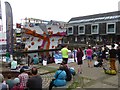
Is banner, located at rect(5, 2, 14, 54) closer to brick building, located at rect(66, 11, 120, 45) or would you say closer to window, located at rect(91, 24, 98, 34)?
brick building, located at rect(66, 11, 120, 45)

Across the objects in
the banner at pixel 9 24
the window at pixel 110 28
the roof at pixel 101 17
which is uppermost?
the roof at pixel 101 17

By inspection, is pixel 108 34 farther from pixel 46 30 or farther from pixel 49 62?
pixel 49 62

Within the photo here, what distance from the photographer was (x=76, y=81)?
7988 mm

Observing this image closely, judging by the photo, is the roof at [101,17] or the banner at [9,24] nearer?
the banner at [9,24]

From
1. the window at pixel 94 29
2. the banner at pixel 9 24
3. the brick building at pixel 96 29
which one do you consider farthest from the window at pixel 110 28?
the banner at pixel 9 24

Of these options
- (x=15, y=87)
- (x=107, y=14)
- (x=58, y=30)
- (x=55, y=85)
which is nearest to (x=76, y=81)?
(x=55, y=85)

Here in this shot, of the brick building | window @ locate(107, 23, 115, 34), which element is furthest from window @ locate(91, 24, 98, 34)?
window @ locate(107, 23, 115, 34)

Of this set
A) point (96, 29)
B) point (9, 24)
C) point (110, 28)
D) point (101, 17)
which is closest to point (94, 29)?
point (96, 29)

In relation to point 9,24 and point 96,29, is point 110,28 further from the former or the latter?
point 9,24

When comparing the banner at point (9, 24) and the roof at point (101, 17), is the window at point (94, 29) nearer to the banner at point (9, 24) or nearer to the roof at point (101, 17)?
the roof at point (101, 17)

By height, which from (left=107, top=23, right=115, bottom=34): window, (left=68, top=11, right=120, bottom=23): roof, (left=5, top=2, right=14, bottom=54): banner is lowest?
(left=5, top=2, right=14, bottom=54): banner

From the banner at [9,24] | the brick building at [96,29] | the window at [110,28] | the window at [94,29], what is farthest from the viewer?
the window at [94,29]

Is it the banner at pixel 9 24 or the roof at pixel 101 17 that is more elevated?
the roof at pixel 101 17

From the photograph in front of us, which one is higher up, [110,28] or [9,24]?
[110,28]
